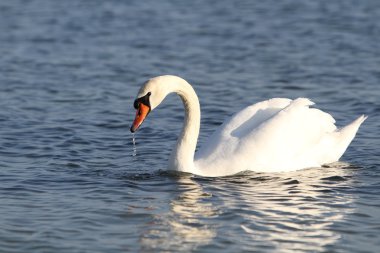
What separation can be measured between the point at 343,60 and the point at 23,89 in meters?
6.47

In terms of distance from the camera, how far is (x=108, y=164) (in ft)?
42.5

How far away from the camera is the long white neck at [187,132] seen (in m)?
12.2

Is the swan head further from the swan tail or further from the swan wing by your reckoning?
the swan tail

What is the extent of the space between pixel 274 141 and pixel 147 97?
5.79 feet

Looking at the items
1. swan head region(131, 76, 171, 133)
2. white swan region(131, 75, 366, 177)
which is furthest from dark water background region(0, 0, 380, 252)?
swan head region(131, 76, 171, 133)

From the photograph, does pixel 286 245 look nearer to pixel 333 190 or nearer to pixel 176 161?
pixel 333 190

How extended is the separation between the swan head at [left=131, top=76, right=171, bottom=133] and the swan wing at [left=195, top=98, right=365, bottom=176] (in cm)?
110

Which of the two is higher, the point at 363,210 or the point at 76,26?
the point at 76,26

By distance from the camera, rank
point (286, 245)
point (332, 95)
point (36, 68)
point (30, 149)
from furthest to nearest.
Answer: point (36, 68) < point (332, 95) < point (30, 149) < point (286, 245)

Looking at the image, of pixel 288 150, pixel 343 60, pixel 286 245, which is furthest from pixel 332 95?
pixel 286 245

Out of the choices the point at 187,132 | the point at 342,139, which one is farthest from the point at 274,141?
the point at 342,139

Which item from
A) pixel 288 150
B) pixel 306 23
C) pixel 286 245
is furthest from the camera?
pixel 306 23

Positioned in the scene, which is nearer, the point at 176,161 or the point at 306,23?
the point at 176,161

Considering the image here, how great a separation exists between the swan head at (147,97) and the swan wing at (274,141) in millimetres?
1101
